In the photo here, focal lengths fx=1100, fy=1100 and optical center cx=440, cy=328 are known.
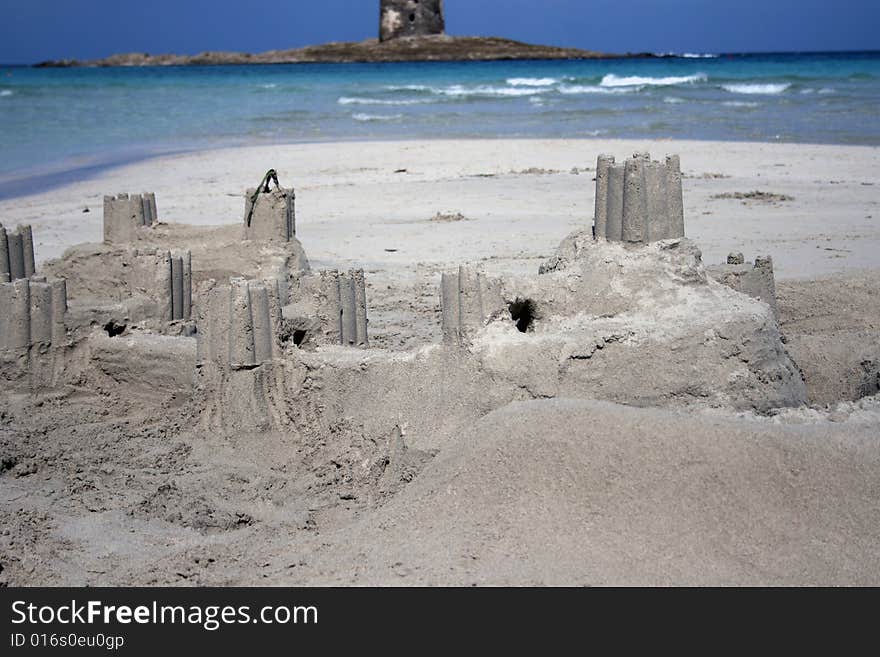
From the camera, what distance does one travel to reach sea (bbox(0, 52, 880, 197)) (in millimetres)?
21516

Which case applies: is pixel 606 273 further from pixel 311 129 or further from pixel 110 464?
pixel 311 129

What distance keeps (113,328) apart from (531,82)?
1567 inches

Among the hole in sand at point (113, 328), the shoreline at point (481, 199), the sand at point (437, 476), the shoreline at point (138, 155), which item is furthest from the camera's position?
the shoreline at point (138, 155)

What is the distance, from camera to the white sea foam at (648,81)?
41.0 metres

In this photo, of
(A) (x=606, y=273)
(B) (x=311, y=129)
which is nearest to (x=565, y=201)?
(A) (x=606, y=273)

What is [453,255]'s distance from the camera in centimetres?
988

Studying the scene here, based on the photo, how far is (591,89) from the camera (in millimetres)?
40219

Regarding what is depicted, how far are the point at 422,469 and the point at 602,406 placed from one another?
0.81 m

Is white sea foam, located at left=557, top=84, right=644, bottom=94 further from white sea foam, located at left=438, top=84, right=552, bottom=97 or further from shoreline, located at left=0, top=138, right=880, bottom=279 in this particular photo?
shoreline, located at left=0, top=138, right=880, bottom=279

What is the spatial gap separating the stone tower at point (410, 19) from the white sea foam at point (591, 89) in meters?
32.6

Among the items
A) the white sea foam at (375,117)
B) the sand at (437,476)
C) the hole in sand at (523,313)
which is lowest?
the sand at (437,476)

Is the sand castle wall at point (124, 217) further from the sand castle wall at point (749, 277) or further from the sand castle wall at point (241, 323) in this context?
the sand castle wall at point (749, 277)

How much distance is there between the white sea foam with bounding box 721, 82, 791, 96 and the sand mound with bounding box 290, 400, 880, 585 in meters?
31.3

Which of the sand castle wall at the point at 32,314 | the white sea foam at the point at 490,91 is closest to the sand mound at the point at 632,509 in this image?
the sand castle wall at the point at 32,314
